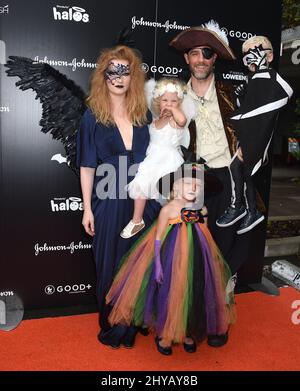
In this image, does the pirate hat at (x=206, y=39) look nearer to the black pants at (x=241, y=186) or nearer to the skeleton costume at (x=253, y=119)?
the skeleton costume at (x=253, y=119)

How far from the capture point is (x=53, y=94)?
286 centimetres

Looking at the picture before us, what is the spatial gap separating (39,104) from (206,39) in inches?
50.4

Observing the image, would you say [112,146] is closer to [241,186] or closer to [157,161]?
[157,161]

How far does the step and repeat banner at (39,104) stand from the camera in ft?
9.37

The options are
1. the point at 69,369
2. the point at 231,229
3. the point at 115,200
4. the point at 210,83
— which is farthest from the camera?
the point at 231,229

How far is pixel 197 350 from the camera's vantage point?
8.80ft

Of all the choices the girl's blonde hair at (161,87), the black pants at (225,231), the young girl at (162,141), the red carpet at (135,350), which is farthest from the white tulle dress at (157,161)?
the red carpet at (135,350)

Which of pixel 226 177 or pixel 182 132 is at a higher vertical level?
pixel 182 132

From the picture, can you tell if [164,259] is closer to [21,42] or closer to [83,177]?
[83,177]

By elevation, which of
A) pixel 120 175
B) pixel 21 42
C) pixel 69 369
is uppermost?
pixel 21 42

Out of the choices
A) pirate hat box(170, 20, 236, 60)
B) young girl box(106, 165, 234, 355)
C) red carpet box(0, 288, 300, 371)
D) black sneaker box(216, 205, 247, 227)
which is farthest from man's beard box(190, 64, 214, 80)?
red carpet box(0, 288, 300, 371)

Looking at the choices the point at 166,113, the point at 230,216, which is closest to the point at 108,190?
the point at 166,113

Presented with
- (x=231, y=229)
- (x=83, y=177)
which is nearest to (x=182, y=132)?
(x=83, y=177)

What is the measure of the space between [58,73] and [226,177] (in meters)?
1.44
